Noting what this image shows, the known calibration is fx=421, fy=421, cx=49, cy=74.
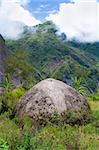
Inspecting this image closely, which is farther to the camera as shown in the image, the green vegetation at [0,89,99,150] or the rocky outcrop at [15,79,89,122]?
the rocky outcrop at [15,79,89,122]

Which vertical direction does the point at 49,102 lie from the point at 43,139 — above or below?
below

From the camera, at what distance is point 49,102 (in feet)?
83.1

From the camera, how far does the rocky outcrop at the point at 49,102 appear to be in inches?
985

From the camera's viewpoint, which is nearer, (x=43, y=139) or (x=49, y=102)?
(x=43, y=139)

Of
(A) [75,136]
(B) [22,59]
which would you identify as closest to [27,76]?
(B) [22,59]

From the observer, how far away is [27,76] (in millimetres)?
93000

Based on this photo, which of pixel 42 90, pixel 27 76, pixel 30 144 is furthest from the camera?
pixel 27 76

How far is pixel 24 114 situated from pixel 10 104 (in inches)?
195

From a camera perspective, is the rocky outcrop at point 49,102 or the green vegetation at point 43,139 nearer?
the green vegetation at point 43,139

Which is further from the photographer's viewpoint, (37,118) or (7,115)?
(7,115)

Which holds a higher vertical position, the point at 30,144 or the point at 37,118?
the point at 30,144

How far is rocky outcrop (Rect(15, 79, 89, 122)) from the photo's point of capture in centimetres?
2503

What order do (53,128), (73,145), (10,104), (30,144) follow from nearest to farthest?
(30,144), (73,145), (53,128), (10,104)

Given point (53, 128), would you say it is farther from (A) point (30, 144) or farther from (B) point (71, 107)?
(A) point (30, 144)
